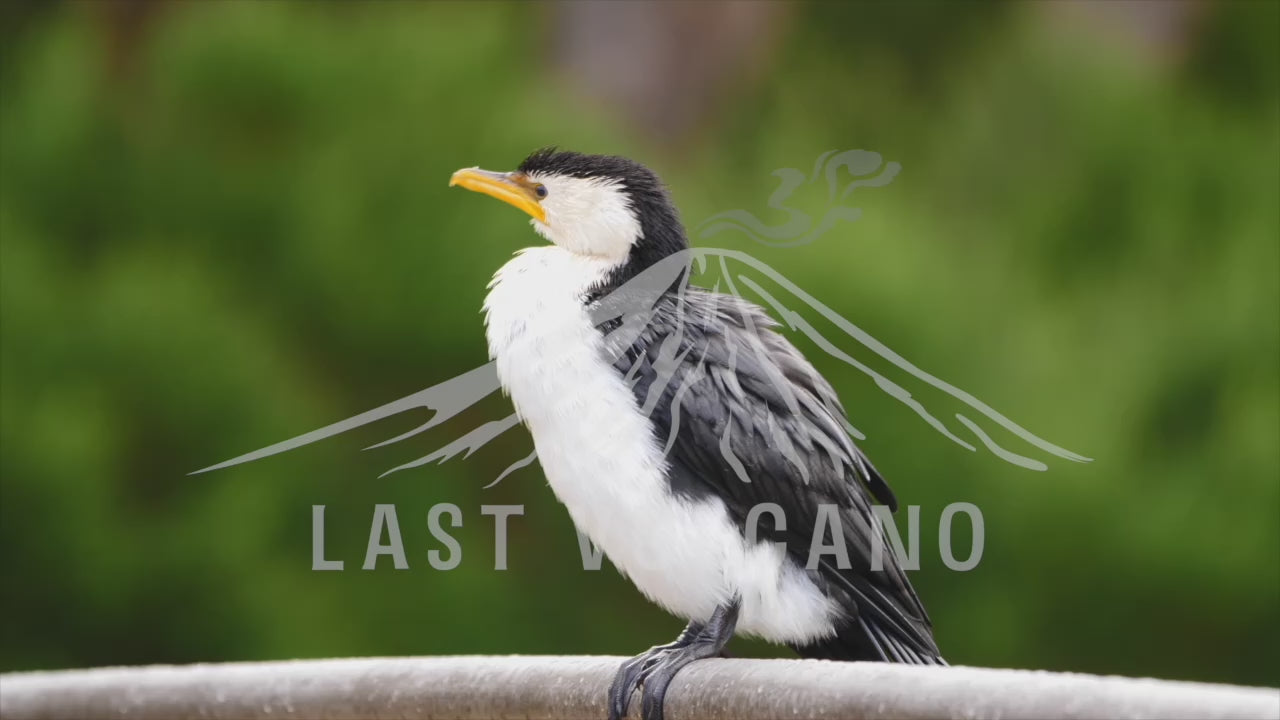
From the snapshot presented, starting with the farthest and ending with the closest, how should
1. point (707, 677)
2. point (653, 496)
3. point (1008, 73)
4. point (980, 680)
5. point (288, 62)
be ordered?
point (1008, 73) → point (288, 62) → point (653, 496) → point (707, 677) → point (980, 680)

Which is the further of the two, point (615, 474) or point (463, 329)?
point (463, 329)

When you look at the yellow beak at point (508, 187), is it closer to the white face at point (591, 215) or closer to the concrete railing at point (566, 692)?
the white face at point (591, 215)

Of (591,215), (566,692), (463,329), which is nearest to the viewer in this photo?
(566,692)

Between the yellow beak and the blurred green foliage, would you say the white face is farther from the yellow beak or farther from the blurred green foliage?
the blurred green foliage

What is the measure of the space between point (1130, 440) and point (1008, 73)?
869mm

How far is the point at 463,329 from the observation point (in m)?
2.35

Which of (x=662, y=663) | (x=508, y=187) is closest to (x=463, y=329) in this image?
(x=508, y=187)

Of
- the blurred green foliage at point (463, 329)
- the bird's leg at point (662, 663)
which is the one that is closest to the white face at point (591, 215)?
the bird's leg at point (662, 663)

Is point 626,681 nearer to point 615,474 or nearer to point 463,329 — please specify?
point 615,474

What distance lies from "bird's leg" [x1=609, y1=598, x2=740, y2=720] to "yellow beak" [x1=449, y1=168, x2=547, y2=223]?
14.6 inches

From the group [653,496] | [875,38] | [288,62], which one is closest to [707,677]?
[653,496]

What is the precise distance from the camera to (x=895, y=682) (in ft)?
2.58

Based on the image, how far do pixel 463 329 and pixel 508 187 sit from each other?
124cm

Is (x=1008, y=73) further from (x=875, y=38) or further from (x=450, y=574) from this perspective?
(x=450, y=574)
